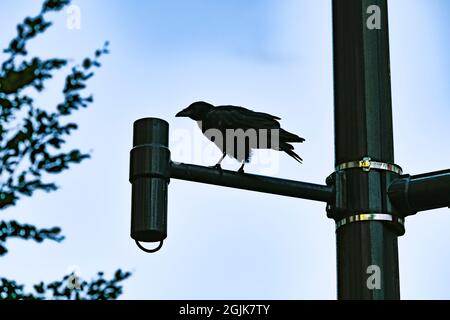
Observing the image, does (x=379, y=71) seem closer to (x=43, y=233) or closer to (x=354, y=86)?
(x=354, y=86)

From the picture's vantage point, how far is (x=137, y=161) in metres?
4.38

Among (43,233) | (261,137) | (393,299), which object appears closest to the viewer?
(393,299)

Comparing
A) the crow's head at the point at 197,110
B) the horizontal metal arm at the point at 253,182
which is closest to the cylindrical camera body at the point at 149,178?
the horizontal metal arm at the point at 253,182

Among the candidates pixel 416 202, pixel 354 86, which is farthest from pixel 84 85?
pixel 416 202

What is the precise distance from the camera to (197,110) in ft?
17.7

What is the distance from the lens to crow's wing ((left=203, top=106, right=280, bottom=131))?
16.1ft

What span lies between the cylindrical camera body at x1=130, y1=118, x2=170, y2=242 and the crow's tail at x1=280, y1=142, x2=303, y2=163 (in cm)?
72

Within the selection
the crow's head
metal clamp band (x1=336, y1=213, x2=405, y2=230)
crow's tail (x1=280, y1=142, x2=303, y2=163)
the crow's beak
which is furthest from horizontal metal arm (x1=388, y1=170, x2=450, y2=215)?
the crow's beak

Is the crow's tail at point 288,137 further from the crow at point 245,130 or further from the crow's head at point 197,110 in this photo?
the crow's head at point 197,110

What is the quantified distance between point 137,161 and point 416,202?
1.18 meters

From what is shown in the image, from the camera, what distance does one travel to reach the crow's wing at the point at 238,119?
4.91 meters

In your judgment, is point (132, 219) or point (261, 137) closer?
point (132, 219)

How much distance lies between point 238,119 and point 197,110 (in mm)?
516

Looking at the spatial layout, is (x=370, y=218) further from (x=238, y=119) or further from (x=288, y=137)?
(x=238, y=119)
